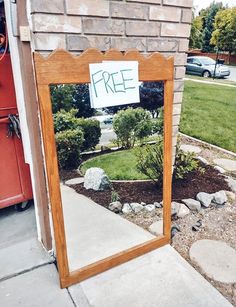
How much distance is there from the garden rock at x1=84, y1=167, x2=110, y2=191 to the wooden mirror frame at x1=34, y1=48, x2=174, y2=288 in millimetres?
369

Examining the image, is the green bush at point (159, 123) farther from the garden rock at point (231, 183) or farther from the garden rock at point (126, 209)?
the garden rock at point (231, 183)

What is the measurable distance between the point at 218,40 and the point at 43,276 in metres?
28.4

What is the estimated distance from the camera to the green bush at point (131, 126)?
1911mm

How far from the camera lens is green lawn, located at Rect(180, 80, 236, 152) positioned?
506cm

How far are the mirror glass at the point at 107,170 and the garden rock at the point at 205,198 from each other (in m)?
0.78

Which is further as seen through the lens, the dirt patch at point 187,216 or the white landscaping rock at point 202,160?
the white landscaping rock at point 202,160

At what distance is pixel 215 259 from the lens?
218 cm

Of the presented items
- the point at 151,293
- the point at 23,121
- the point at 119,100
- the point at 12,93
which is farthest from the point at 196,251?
the point at 12,93

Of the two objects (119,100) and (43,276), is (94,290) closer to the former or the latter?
(43,276)

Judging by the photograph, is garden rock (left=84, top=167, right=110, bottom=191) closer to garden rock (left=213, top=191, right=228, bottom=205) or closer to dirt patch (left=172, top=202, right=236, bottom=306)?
dirt patch (left=172, top=202, right=236, bottom=306)

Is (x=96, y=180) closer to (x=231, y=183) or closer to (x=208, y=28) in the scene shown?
(x=231, y=183)

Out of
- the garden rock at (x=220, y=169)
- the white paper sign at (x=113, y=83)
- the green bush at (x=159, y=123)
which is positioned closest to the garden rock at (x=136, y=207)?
the green bush at (x=159, y=123)

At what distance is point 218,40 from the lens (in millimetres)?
25750

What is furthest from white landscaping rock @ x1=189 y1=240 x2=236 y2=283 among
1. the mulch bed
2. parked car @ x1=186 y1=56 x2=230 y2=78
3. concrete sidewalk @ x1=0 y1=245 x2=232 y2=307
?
parked car @ x1=186 y1=56 x2=230 y2=78
